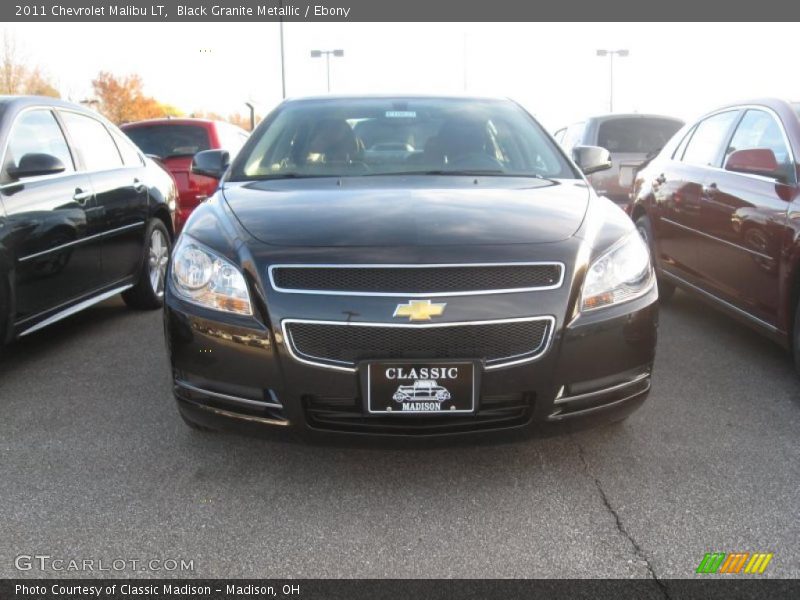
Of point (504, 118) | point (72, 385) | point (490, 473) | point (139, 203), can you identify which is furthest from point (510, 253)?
point (139, 203)

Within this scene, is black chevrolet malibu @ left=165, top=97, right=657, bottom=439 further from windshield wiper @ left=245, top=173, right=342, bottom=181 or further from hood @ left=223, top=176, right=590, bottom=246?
windshield wiper @ left=245, top=173, right=342, bottom=181

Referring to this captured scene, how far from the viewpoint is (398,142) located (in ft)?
13.1

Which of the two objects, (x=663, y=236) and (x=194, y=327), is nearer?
(x=194, y=327)

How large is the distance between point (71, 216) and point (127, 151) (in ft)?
4.67

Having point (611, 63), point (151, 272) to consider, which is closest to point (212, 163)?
point (151, 272)

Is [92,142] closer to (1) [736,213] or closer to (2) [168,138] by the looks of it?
(2) [168,138]

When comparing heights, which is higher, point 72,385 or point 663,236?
point 663,236

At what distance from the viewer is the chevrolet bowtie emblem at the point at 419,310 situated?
8.23 ft

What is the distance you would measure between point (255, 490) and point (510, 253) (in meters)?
1.28

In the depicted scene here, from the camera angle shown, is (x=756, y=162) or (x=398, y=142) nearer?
(x=398, y=142)

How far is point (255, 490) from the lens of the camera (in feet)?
9.29

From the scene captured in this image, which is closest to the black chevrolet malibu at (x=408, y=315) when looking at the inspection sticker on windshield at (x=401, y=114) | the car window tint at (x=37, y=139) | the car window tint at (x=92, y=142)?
the inspection sticker on windshield at (x=401, y=114)

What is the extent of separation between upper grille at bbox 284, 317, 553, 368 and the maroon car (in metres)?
1.92

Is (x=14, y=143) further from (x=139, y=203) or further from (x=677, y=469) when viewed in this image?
(x=677, y=469)
